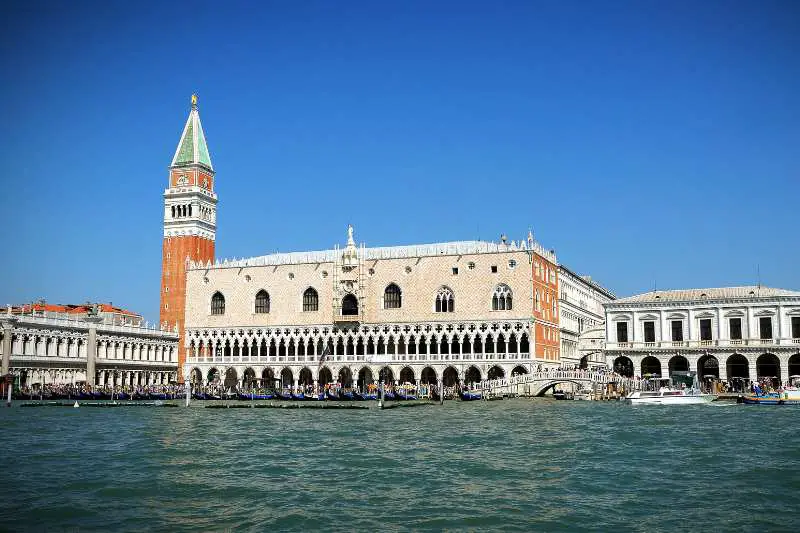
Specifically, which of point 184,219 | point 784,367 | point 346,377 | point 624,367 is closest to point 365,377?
point 346,377

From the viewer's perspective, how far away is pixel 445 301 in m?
58.0

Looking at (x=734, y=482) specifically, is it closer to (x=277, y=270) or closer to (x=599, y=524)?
(x=599, y=524)

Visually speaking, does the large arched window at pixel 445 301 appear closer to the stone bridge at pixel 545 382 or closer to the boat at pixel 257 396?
the stone bridge at pixel 545 382

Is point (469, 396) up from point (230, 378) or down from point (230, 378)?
down

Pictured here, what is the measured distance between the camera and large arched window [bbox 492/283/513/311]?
184 ft

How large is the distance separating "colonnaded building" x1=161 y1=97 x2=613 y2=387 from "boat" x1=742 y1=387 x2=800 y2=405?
14.0 meters

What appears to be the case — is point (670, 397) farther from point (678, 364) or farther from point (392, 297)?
point (392, 297)

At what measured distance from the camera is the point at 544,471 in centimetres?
1967

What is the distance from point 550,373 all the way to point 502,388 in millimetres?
3767

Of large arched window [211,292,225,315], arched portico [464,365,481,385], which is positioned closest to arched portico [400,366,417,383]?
arched portico [464,365,481,385]

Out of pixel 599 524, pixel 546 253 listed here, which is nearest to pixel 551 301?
pixel 546 253

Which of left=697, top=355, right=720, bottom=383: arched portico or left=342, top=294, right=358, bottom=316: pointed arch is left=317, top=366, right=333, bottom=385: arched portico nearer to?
left=342, top=294, right=358, bottom=316: pointed arch

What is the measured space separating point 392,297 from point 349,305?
3206 millimetres

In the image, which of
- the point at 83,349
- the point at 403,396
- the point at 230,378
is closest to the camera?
the point at 403,396
